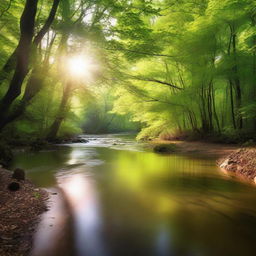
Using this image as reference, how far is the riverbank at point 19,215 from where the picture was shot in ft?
11.5

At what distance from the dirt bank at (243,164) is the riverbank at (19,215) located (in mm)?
6451

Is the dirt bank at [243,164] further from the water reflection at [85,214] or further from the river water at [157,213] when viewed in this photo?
the water reflection at [85,214]

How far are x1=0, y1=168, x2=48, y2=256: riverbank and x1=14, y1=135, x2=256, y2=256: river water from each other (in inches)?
11.5

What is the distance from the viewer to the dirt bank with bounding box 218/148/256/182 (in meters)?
8.24

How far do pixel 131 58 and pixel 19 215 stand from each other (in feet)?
31.6

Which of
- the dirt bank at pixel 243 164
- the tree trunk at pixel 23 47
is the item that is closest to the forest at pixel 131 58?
the tree trunk at pixel 23 47

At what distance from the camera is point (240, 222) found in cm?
453

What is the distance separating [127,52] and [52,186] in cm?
713

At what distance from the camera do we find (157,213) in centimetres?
505

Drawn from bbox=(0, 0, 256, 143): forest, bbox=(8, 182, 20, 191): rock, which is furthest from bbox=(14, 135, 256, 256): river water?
bbox=(0, 0, 256, 143): forest

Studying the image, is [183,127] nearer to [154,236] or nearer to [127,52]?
[127,52]

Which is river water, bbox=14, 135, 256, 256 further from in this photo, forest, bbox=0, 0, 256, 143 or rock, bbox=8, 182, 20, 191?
forest, bbox=0, 0, 256, 143

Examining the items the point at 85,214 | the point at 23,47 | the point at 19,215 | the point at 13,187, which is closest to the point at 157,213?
the point at 85,214

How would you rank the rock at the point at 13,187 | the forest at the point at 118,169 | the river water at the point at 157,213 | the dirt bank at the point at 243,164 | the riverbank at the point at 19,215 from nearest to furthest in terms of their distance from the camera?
the riverbank at the point at 19,215
the river water at the point at 157,213
the forest at the point at 118,169
the rock at the point at 13,187
the dirt bank at the point at 243,164
